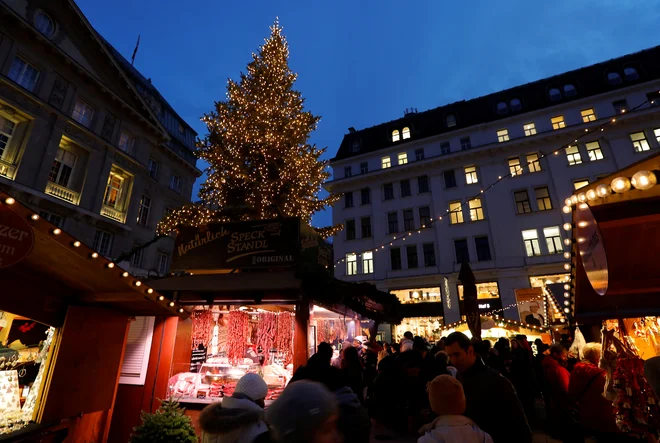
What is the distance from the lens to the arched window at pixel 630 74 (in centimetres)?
2603

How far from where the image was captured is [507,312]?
2341 cm

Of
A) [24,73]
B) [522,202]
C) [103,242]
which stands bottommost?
[103,242]

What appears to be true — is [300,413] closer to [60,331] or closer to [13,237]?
[13,237]

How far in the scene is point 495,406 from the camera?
283cm

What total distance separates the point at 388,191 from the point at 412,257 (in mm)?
7126

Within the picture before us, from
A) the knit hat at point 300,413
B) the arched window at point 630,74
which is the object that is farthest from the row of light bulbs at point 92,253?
the arched window at point 630,74

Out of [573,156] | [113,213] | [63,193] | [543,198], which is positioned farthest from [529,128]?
[63,193]

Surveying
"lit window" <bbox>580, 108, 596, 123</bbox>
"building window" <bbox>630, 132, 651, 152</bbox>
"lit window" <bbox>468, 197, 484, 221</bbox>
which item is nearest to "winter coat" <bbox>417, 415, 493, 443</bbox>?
"lit window" <bbox>468, 197, 484, 221</bbox>

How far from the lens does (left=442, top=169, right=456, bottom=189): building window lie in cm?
2871

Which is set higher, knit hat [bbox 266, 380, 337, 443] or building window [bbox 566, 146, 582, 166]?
building window [bbox 566, 146, 582, 166]

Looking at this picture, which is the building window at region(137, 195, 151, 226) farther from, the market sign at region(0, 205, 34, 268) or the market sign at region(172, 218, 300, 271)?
the market sign at region(0, 205, 34, 268)

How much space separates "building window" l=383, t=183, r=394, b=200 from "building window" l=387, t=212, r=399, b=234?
1.69 meters

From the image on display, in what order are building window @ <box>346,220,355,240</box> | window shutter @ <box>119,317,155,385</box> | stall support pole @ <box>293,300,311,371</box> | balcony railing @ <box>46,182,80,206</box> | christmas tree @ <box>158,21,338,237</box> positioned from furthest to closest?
building window @ <box>346,220,355,240</box>
balcony railing @ <box>46,182,80,206</box>
christmas tree @ <box>158,21,338,237</box>
stall support pole @ <box>293,300,311,371</box>
window shutter @ <box>119,317,155,385</box>

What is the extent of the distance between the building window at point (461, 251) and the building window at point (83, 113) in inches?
1100
